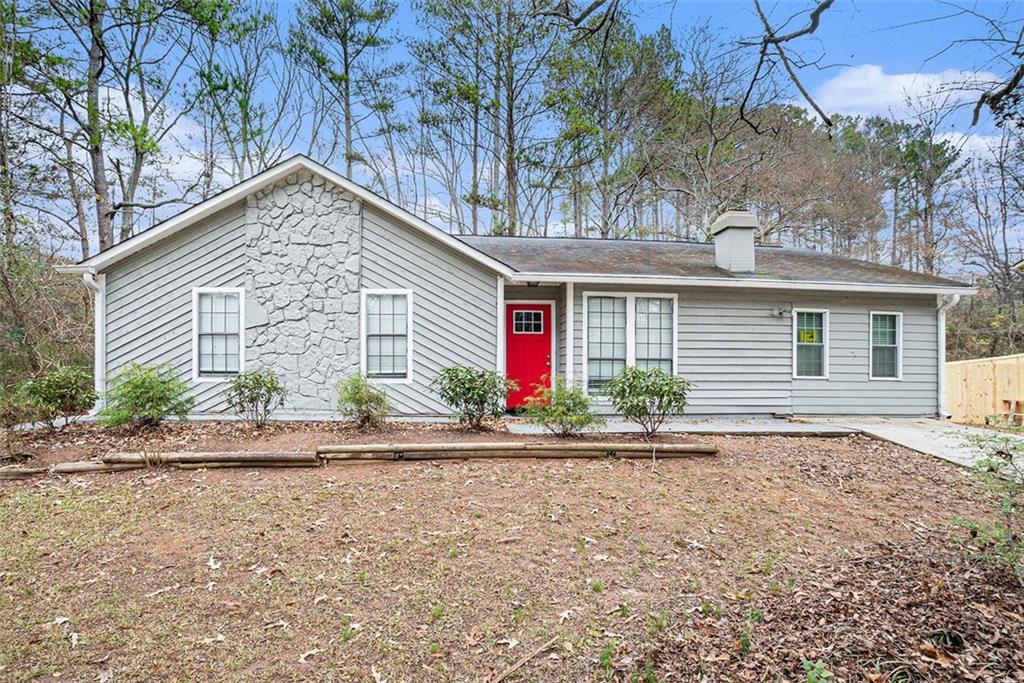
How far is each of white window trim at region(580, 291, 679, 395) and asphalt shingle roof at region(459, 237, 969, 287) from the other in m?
0.43

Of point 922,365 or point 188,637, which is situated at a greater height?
point 922,365

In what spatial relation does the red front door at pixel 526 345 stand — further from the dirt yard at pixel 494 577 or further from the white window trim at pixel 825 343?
the white window trim at pixel 825 343

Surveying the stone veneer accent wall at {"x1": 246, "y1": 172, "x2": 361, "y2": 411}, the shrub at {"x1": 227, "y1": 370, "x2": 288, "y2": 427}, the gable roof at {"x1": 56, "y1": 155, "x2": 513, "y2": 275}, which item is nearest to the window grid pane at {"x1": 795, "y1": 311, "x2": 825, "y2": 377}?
the gable roof at {"x1": 56, "y1": 155, "x2": 513, "y2": 275}

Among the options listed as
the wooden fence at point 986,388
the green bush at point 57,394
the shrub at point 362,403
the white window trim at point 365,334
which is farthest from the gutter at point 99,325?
the wooden fence at point 986,388

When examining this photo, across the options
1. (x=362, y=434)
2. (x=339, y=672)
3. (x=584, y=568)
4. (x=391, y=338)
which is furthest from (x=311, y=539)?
(x=391, y=338)

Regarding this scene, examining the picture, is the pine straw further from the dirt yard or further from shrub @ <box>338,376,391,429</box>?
shrub @ <box>338,376,391,429</box>

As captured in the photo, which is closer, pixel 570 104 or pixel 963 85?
pixel 963 85

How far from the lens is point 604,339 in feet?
34.0

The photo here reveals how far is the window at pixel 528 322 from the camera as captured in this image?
10.8m

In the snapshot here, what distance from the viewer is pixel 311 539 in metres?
4.53

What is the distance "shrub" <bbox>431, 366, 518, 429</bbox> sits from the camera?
8.05 m

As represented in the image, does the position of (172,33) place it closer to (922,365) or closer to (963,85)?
(963,85)

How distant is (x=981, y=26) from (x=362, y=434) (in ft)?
23.7

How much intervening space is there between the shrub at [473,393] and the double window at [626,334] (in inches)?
102
